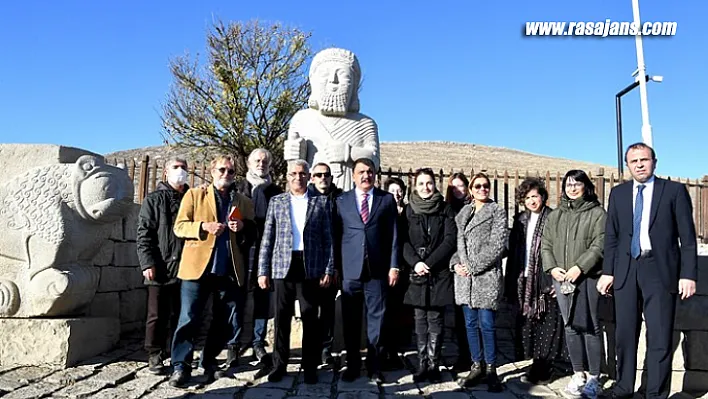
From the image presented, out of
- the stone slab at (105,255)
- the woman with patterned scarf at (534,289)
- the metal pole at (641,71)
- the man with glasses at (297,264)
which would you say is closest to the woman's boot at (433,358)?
the woman with patterned scarf at (534,289)

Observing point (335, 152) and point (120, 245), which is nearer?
point (335, 152)

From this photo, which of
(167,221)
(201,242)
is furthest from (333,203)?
(167,221)

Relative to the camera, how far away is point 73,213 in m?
4.68

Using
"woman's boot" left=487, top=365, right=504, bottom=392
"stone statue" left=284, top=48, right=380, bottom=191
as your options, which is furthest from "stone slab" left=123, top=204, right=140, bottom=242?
"woman's boot" left=487, top=365, right=504, bottom=392

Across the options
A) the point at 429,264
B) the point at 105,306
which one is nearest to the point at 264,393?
the point at 429,264

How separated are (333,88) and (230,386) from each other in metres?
3.21

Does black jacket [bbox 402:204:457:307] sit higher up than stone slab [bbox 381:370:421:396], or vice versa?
black jacket [bbox 402:204:457:307]

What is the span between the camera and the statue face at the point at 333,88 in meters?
5.87

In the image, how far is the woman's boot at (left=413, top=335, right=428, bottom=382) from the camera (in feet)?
14.1

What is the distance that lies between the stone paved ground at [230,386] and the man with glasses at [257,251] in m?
0.16

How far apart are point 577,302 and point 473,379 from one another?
38.1 inches

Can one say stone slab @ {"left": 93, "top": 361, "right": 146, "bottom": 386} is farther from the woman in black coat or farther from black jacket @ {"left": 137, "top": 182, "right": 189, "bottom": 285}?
the woman in black coat

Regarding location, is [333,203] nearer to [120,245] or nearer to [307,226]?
[307,226]

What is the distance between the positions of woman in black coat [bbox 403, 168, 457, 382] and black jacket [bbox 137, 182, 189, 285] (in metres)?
1.85
